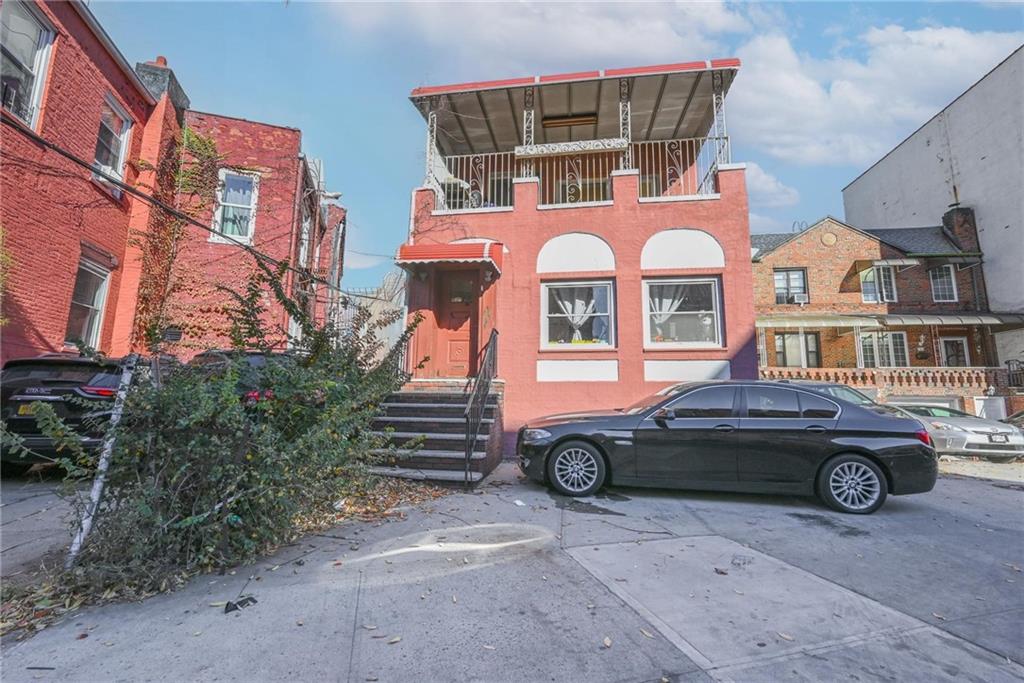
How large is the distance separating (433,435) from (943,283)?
24021mm

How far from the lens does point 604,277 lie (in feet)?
30.6

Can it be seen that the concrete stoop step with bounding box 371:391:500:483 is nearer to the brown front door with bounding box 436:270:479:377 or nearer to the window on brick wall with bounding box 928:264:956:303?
the brown front door with bounding box 436:270:479:377

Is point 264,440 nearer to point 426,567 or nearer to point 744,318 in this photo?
point 426,567

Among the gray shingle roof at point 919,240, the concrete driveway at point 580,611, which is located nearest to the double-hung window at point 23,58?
the concrete driveway at point 580,611

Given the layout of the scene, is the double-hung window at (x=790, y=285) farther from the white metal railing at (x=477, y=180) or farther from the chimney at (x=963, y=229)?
the white metal railing at (x=477, y=180)

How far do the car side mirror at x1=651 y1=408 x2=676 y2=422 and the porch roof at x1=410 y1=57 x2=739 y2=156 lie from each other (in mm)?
7560

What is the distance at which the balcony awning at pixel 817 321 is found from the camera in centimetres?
1733

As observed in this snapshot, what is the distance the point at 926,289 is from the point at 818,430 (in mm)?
20332

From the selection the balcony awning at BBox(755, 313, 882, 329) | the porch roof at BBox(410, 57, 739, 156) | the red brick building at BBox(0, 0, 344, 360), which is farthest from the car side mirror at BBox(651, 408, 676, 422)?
the balcony awning at BBox(755, 313, 882, 329)

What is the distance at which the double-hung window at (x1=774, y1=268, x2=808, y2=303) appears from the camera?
1970cm

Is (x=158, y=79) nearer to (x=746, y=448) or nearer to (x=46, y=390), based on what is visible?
(x=46, y=390)

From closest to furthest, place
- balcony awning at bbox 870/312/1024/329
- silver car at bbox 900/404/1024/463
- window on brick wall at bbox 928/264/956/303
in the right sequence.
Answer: silver car at bbox 900/404/1024/463 → balcony awning at bbox 870/312/1024/329 → window on brick wall at bbox 928/264/956/303

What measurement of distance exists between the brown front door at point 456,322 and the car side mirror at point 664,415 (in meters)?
4.47

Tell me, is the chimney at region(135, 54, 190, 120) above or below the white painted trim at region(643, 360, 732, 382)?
above
